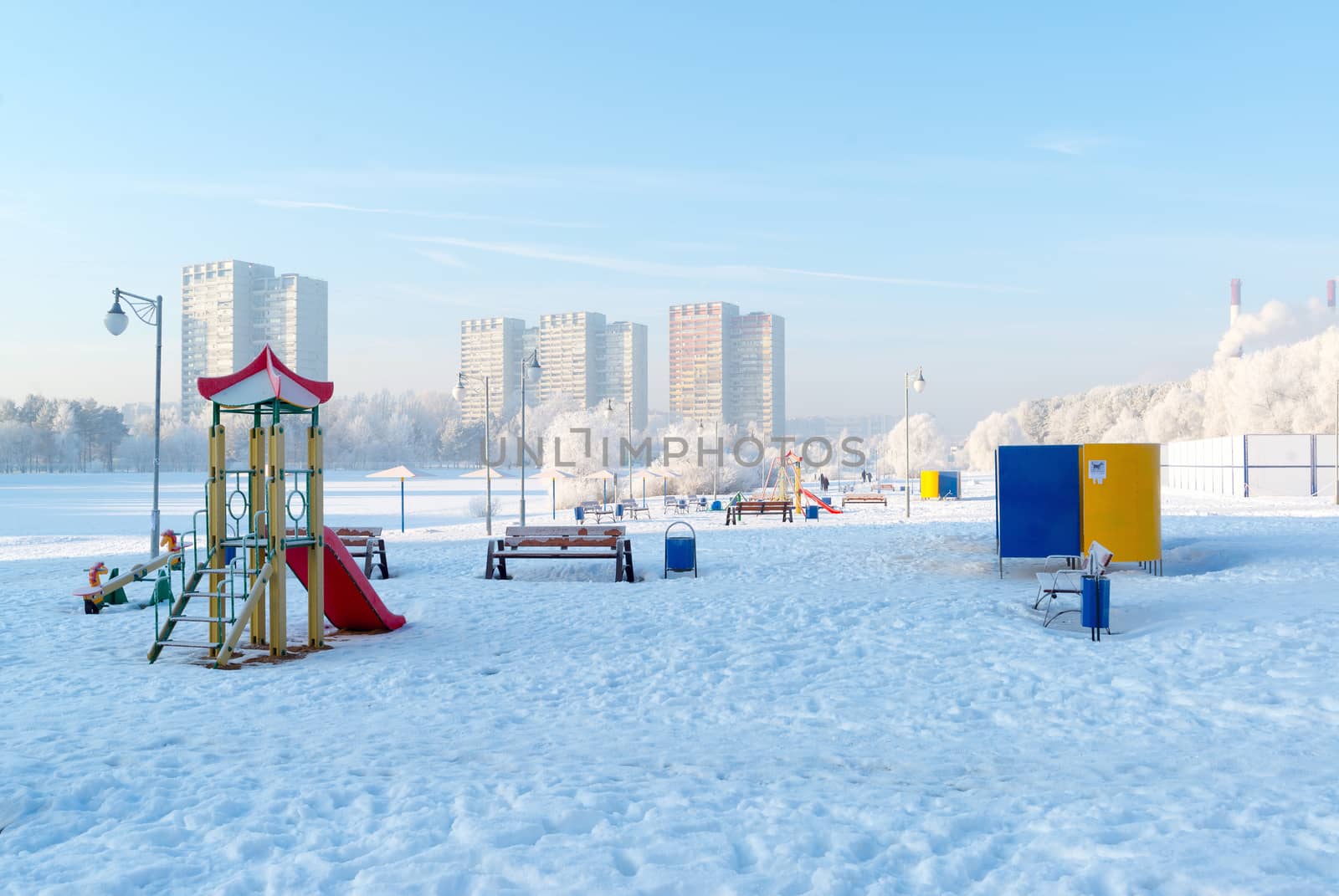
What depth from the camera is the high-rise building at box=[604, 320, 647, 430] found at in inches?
6373

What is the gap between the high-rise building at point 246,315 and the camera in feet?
484

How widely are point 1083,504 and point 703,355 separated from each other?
157m

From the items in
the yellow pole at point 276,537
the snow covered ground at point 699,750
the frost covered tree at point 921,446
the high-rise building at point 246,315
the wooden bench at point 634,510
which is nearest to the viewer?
the snow covered ground at point 699,750

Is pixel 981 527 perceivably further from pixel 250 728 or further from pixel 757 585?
pixel 250 728

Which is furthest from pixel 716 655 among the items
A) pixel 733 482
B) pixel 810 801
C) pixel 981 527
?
pixel 733 482

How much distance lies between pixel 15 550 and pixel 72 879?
23.0 metres

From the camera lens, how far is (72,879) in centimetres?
416

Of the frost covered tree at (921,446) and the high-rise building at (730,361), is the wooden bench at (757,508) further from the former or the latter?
the high-rise building at (730,361)

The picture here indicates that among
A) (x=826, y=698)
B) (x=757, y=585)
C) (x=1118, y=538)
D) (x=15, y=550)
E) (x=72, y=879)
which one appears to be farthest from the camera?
(x=15, y=550)

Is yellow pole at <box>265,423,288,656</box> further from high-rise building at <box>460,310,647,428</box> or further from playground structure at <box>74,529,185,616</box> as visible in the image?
high-rise building at <box>460,310,647,428</box>

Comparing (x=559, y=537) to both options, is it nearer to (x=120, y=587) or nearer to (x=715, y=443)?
(x=120, y=587)

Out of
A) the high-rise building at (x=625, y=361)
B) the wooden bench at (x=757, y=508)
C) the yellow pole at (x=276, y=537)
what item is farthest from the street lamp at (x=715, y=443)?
the high-rise building at (x=625, y=361)

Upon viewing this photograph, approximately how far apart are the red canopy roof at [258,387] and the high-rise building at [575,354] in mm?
149262

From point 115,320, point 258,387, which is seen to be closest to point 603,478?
point 115,320
